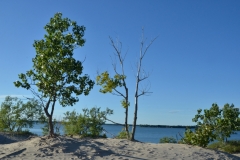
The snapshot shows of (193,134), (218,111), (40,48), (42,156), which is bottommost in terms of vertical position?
(42,156)

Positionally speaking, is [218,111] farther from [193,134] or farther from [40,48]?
[40,48]

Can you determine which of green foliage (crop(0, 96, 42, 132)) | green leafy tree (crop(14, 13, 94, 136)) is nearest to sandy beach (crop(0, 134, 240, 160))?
green leafy tree (crop(14, 13, 94, 136))

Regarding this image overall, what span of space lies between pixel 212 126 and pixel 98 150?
6289mm

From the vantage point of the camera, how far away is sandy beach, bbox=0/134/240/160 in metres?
13.1

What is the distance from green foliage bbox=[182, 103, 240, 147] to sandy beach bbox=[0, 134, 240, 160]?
133 centimetres

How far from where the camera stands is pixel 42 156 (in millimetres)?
12891

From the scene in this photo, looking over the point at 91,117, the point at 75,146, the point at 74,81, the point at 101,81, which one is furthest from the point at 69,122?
the point at 75,146

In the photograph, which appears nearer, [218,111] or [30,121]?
[218,111]

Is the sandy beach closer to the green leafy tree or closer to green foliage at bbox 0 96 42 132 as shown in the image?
the green leafy tree

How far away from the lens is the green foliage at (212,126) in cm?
1659

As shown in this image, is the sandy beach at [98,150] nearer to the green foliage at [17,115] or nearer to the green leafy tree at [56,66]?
the green leafy tree at [56,66]

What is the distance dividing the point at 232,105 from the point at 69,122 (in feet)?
34.7

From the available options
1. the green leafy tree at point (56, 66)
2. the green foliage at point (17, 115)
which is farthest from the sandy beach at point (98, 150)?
the green foliage at point (17, 115)

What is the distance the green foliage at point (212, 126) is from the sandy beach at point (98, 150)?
1.33m
